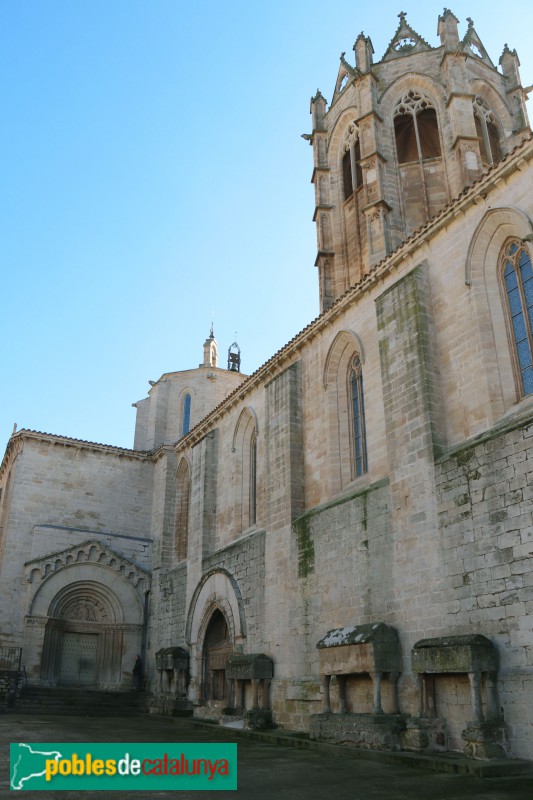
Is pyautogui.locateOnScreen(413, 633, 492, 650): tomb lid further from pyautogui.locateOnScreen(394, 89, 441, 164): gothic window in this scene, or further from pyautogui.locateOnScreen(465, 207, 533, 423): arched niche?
pyautogui.locateOnScreen(394, 89, 441, 164): gothic window

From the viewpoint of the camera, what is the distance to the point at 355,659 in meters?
10.7

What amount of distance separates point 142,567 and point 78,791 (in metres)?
16.6

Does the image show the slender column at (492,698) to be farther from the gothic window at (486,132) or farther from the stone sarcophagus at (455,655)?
the gothic window at (486,132)

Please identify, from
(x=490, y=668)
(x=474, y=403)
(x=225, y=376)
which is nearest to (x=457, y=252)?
(x=474, y=403)

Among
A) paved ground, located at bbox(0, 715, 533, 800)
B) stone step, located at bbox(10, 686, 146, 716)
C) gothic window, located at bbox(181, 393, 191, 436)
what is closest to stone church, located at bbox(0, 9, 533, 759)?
stone step, located at bbox(10, 686, 146, 716)

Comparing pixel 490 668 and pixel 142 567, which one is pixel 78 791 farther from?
pixel 142 567

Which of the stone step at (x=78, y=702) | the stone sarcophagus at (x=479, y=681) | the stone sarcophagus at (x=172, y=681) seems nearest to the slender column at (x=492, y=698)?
the stone sarcophagus at (x=479, y=681)

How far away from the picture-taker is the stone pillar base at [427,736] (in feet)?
30.2

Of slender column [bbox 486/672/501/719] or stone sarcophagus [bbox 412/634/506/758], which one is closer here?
stone sarcophagus [bbox 412/634/506/758]

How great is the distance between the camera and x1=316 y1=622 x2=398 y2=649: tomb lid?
1041 cm

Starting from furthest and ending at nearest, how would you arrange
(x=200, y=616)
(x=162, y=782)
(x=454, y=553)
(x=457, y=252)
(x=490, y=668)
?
(x=200, y=616) < (x=457, y=252) < (x=454, y=553) < (x=490, y=668) < (x=162, y=782)

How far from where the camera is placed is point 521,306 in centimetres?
1030

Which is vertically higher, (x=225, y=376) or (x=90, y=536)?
(x=225, y=376)

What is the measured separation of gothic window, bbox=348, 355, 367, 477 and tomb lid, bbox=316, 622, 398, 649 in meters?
3.17
